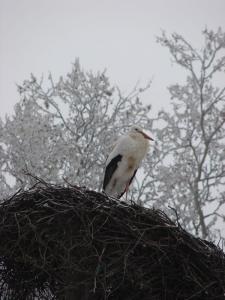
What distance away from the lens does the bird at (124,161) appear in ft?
28.9

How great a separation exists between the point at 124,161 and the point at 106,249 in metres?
3.63

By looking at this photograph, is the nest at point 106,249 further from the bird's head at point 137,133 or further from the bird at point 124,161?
the bird's head at point 137,133

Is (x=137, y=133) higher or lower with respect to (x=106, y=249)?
higher

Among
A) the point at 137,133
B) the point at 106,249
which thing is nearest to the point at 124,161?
the point at 137,133

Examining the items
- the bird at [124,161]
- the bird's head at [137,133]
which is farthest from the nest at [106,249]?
the bird's head at [137,133]

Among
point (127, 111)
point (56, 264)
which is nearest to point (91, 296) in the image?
point (56, 264)

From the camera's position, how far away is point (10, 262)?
5.60 metres

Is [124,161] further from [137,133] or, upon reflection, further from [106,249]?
[106,249]

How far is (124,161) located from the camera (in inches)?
347

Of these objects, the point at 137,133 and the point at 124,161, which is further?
the point at 137,133

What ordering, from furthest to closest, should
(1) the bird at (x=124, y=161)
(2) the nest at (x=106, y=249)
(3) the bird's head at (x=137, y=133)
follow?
(3) the bird's head at (x=137, y=133), (1) the bird at (x=124, y=161), (2) the nest at (x=106, y=249)

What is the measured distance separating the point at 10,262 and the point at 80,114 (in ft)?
24.5

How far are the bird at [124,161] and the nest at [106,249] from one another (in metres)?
3.26

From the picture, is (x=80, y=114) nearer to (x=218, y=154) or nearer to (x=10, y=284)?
(x=218, y=154)
